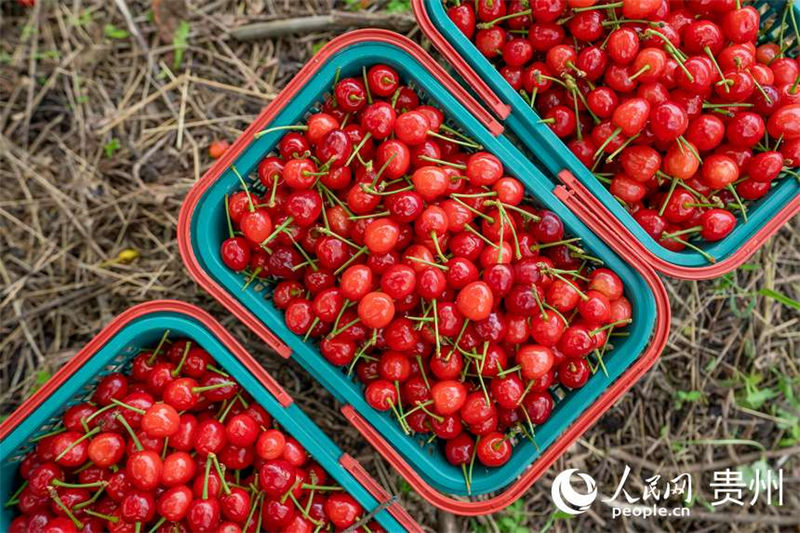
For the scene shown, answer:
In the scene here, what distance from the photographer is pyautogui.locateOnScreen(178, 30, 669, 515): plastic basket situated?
2.00 m

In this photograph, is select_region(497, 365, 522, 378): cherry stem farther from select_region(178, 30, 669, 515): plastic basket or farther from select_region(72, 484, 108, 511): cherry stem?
select_region(72, 484, 108, 511): cherry stem

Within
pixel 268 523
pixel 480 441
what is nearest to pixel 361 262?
pixel 480 441

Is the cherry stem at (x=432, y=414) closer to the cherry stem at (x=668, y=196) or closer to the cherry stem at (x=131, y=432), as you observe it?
the cherry stem at (x=131, y=432)

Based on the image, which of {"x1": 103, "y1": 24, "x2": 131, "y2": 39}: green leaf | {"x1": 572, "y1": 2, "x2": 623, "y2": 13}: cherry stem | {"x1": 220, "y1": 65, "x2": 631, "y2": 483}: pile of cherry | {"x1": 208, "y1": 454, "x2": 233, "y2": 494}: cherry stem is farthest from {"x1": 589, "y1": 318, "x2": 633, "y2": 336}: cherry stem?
{"x1": 103, "y1": 24, "x2": 131, "y2": 39}: green leaf

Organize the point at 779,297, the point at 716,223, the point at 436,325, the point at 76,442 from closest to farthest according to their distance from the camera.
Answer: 1. the point at 436,325
2. the point at 76,442
3. the point at 716,223
4. the point at 779,297

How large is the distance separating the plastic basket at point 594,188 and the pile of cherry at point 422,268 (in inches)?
5.9

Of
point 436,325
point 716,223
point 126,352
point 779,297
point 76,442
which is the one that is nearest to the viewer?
point 436,325

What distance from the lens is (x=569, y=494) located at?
2459mm

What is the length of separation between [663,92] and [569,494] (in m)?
1.56

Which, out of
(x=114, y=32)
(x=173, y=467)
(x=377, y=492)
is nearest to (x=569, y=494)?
(x=377, y=492)

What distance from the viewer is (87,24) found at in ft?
8.46

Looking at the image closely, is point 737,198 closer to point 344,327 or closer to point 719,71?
point 719,71

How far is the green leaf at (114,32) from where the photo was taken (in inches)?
101

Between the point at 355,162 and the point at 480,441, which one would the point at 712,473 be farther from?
the point at 355,162
